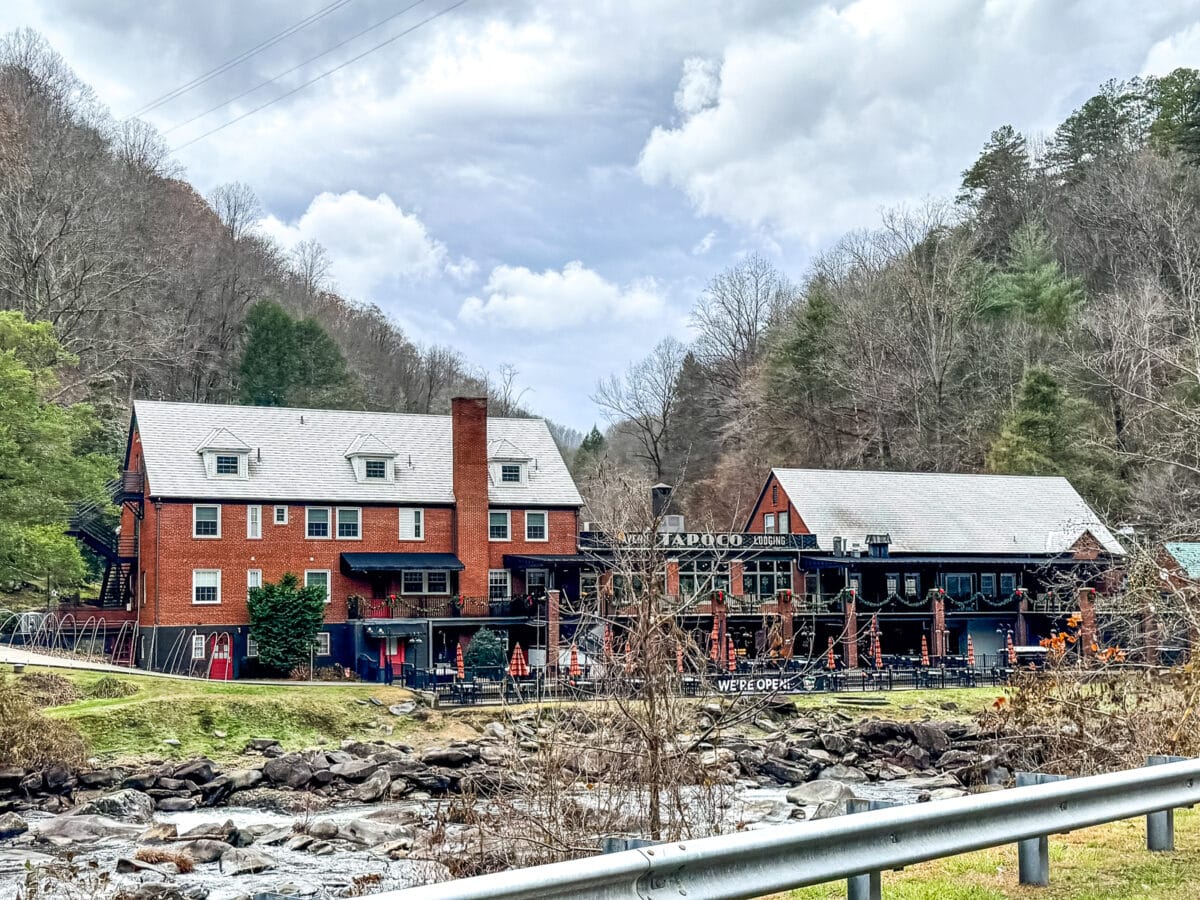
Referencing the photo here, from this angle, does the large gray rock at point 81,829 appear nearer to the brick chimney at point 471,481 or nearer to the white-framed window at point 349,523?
the white-framed window at point 349,523

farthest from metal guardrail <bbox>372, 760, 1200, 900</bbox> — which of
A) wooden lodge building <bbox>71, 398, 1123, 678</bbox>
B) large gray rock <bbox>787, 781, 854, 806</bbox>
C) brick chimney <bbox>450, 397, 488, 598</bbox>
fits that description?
brick chimney <bbox>450, 397, 488, 598</bbox>

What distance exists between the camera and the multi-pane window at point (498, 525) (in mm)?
50219

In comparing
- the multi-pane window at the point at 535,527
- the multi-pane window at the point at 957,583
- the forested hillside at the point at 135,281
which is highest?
the forested hillside at the point at 135,281

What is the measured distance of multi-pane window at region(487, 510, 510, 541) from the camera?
5022 cm

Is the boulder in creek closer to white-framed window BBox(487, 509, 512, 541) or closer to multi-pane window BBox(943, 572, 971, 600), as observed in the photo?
white-framed window BBox(487, 509, 512, 541)

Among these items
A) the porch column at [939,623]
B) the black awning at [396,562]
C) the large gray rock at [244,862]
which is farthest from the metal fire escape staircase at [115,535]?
the porch column at [939,623]

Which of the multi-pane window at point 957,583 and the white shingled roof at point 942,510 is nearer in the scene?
the multi-pane window at point 957,583

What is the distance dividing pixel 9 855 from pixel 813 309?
2339 inches

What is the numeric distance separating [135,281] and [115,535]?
57.3ft

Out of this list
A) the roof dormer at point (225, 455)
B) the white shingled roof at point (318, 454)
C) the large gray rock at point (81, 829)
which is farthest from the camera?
the roof dormer at point (225, 455)

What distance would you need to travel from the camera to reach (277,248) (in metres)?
95.1

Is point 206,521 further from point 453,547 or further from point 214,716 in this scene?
point 214,716

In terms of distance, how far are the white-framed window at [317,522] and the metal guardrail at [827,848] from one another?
4275cm

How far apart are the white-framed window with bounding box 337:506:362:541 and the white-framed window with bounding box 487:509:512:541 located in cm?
517
